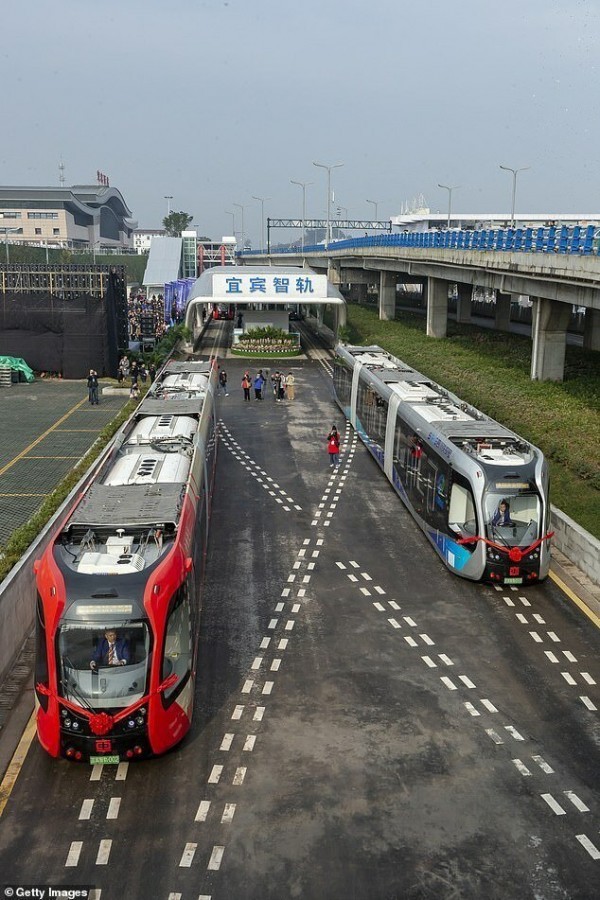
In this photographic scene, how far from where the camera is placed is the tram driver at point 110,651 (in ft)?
39.1

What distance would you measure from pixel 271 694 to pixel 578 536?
9867 millimetres

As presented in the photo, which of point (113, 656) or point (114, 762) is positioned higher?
point (113, 656)

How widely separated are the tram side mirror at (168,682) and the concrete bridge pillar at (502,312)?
5692cm

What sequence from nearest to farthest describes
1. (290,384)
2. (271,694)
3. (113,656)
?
(113,656), (271,694), (290,384)

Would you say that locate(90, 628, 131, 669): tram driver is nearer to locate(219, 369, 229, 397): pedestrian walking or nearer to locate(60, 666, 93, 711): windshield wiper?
locate(60, 666, 93, 711): windshield wiper

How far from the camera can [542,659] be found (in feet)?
53.0

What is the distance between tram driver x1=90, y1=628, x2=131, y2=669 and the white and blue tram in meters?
9.68

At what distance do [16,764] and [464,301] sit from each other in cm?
6823

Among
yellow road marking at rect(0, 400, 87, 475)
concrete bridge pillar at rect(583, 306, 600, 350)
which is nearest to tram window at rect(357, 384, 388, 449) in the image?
yellow road marking at rect(0, 400, 87, 475)

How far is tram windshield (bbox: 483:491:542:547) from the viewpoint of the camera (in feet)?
61.7

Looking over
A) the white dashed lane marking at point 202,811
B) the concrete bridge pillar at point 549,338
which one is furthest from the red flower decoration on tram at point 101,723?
the concrete bridge pillar at point 549,338

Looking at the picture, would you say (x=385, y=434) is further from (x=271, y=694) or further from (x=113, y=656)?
(x=113, y=656)

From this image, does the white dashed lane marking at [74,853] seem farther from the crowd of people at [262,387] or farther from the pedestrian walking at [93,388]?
the crowd of people at [262,387]

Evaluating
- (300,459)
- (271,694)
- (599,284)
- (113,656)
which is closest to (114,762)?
(113,656)
